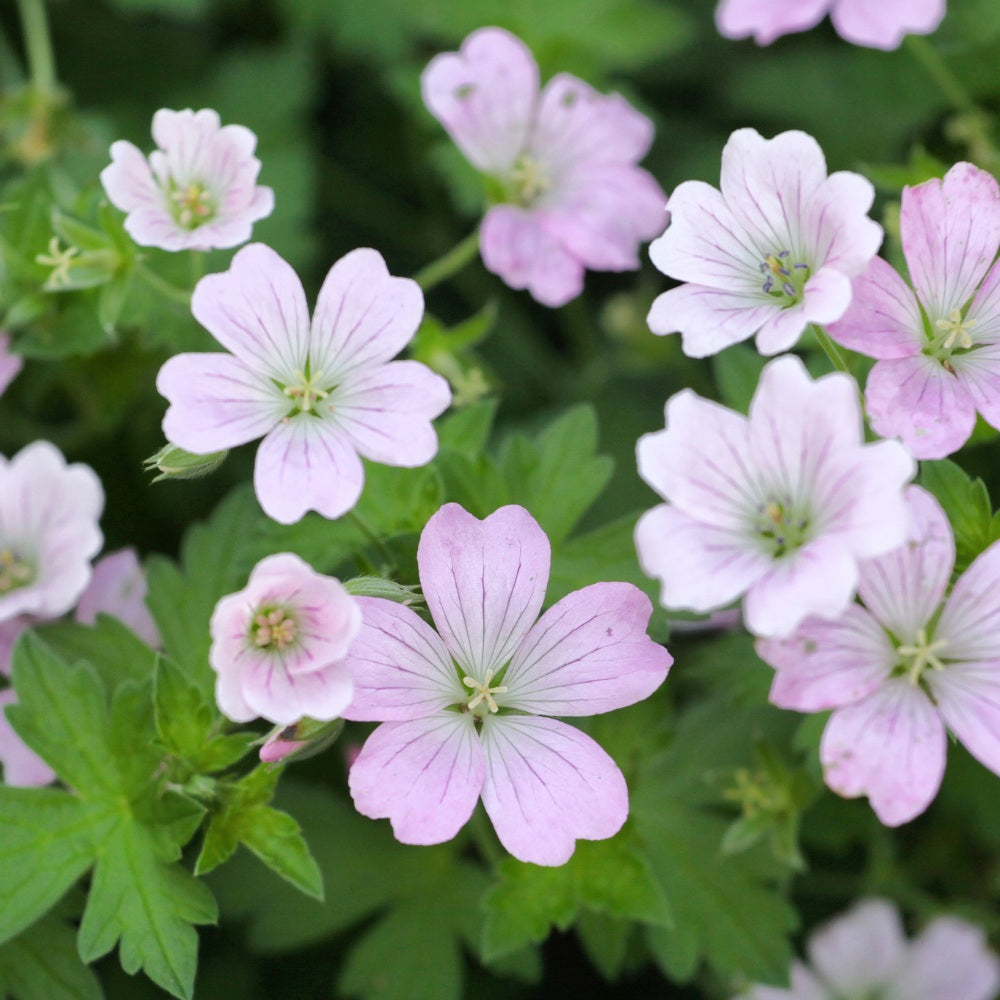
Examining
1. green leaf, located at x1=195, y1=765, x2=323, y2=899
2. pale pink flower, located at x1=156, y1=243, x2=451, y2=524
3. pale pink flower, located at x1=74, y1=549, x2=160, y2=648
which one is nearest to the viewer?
pale pink flower, located at x1=156, y1=243, x2=451, y2=524

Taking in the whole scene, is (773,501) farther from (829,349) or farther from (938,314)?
(938,314)

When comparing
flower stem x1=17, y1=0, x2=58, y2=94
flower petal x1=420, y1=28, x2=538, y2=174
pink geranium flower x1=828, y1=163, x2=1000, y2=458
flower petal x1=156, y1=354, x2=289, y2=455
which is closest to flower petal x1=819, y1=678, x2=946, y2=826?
pink geranium flower x1=828, y1=163, x2=1000, y2=458

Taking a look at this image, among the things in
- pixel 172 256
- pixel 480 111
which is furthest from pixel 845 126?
pixel 172 256

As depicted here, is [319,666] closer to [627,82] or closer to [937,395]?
[937,395]

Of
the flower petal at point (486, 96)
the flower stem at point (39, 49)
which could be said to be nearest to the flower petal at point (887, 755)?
the flower petal at point (486, 96)

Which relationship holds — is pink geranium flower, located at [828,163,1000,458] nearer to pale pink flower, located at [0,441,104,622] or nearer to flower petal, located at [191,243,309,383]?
flower petal, located at [191,243,309,383]

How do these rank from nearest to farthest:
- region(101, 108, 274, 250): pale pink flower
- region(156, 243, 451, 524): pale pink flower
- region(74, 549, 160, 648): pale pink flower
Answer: region(156, 243, 451, 524): pale pink flower → region(101, 108, 274, 250): pale pink flower → region(74, 549, 160, 648): pale pink flower

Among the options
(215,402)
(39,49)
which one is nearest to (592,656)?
(215,402)

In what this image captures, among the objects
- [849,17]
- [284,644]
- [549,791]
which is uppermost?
[849,17]
